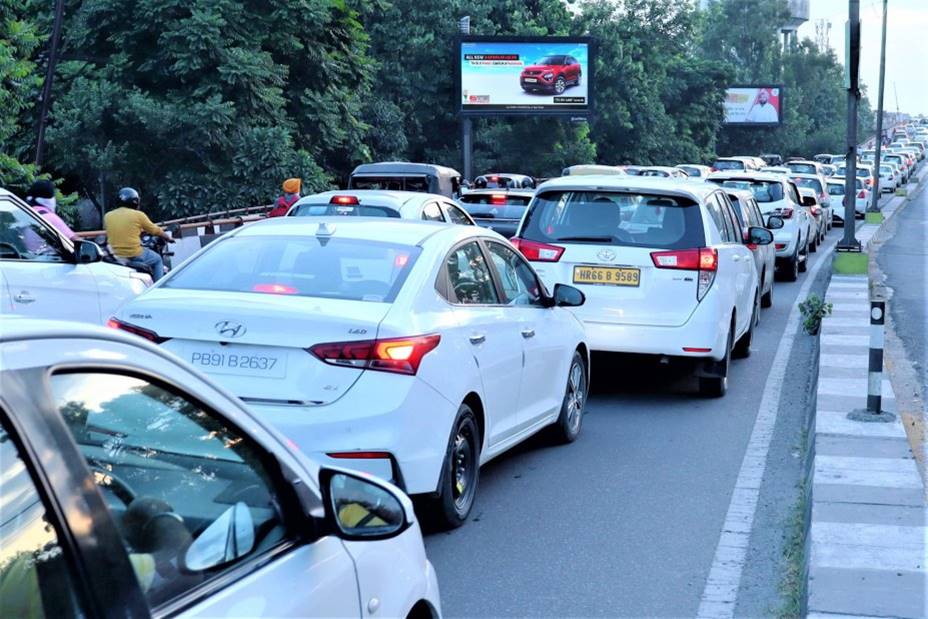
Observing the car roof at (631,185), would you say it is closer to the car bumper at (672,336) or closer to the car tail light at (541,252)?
the car tail light at (541,252)

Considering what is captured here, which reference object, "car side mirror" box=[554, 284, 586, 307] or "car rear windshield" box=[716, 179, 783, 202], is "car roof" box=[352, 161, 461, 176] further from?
"car side mirror" box=[554, 284, 586, 307]

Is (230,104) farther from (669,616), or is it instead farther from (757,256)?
(669,616)

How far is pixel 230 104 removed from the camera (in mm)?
32031

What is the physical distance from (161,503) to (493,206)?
19.0 m

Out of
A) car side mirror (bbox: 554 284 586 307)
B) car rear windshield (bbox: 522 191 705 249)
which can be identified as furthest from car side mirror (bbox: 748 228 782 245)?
car side mirror (bbox: 554 284 586 307)

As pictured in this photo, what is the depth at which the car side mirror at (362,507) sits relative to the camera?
2.94m

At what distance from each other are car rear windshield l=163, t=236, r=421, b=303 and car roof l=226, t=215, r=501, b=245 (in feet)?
0.28

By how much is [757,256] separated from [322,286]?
943 cm

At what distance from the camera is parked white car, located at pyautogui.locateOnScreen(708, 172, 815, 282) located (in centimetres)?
2147

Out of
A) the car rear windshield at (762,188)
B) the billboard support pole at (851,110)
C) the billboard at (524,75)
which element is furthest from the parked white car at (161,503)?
the billboard at (524,75)

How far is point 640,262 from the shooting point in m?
10.4

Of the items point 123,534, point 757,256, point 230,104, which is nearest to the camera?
point 123,534

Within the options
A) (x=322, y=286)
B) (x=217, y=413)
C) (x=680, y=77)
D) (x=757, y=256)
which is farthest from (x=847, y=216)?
(x=680, y=77)

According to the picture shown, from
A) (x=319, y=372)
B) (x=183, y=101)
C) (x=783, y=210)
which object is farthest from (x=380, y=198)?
(x=183, y=101)
